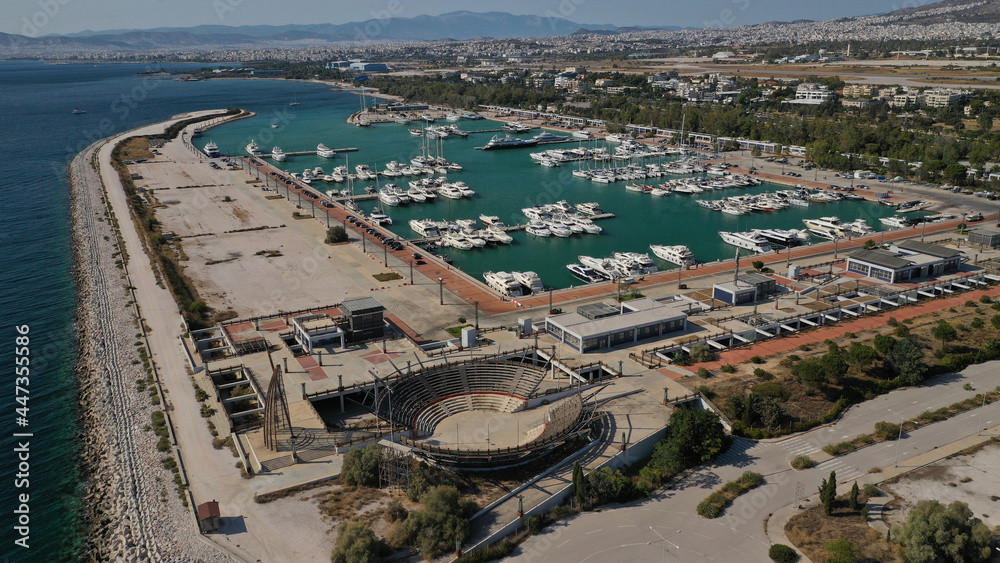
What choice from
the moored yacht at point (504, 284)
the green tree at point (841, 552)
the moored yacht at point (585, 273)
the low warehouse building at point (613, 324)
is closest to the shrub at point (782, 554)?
the green tree at point (841, 552)

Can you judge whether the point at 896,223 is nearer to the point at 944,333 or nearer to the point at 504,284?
the point at 944,333

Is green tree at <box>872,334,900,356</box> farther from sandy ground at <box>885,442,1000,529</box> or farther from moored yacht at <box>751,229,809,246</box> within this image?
moored yacht at <box>751,229,809,246</box>

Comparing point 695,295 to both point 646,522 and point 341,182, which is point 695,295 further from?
point 341,182

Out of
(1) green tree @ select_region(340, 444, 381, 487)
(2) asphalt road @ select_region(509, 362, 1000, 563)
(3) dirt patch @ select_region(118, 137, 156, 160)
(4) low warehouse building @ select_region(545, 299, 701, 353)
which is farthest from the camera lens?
(3) dirt patch @ select_region(118, 137, 156, 160)

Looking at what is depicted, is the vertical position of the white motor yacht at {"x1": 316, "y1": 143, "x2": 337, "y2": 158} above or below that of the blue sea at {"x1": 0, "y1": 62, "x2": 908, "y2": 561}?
above

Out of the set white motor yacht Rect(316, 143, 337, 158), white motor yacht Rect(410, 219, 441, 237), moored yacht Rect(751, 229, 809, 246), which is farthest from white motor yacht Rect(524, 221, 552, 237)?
white motor yacht Rect(316, 143, 337, 158)
